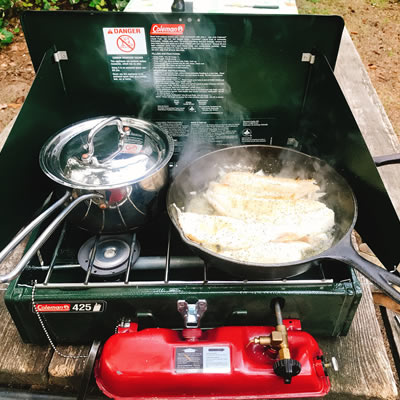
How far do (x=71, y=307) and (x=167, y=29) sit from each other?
4.54 ft

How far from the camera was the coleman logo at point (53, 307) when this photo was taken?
5.14 feet

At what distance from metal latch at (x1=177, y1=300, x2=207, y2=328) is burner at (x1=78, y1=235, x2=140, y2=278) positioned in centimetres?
31

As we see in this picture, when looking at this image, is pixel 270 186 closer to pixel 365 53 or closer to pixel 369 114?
pixel 369 114

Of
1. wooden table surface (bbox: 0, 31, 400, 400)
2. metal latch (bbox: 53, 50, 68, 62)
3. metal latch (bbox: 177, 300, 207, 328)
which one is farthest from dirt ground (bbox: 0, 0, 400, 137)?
metal latch (bbox: 177, 300, 207, 328)

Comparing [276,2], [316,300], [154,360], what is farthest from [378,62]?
[154,360]

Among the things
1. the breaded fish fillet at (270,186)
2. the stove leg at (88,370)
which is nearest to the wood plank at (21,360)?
the stove leg at (88,370)

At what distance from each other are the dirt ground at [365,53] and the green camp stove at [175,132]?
2.87 meters

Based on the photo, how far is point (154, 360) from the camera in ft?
4.88

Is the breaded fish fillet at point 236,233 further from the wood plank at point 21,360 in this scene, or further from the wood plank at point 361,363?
the wood plank at point 21,360

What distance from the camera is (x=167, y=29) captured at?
75.9 inches

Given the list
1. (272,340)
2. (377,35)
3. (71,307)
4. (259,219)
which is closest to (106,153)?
(71,307)

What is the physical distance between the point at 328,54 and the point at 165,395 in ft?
5.89

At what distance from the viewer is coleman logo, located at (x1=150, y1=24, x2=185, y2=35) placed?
1915mm

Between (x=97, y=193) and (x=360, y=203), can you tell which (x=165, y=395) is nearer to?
(x=97, y=193)
